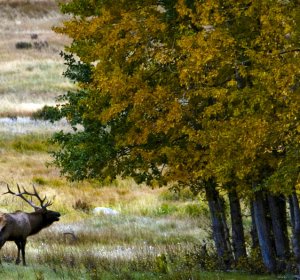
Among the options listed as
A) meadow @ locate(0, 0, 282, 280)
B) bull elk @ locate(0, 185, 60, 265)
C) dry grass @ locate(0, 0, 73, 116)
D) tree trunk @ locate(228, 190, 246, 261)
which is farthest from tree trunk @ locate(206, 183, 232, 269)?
dry grass @ locate(0, 0, 73, 116)

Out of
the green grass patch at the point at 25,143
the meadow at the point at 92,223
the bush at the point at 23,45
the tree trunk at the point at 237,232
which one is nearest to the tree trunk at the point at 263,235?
the meadow at the point at 92,223

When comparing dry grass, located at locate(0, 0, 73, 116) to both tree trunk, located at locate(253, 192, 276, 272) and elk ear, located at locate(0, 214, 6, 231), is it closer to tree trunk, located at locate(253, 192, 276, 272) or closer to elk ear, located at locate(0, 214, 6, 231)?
elk ear, located at locate(0, 214, 6, 231)

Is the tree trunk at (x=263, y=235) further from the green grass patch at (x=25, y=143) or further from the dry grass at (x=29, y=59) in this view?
the dry grass at (x=29, y=59)

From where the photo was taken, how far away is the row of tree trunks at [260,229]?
16.0m

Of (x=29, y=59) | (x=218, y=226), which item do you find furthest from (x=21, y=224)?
(x=29, y=59)

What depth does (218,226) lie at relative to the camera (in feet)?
59.3

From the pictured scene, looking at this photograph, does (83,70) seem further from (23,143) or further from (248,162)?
(23,143)

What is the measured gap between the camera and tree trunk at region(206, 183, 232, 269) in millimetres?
17516

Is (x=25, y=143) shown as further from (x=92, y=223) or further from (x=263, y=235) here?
(x=263, y=235)

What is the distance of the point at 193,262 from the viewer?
56.6 ft

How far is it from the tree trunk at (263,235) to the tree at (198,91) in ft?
0.08

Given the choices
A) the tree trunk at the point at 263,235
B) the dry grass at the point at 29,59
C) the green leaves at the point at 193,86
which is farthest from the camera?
the dry grass at the point at 29,59

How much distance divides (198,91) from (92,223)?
1572 centimetres

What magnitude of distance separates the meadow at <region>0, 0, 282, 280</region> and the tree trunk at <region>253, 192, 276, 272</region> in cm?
93
